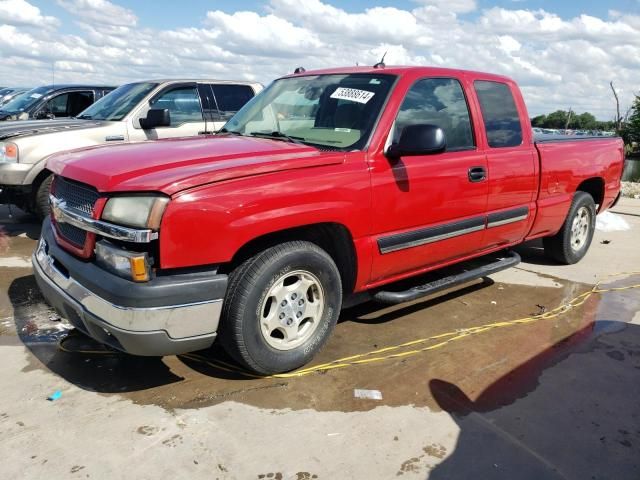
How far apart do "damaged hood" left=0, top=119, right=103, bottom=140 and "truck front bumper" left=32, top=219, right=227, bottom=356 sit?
13.5 ft

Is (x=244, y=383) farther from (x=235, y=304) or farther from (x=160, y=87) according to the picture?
(x=160, y=87)

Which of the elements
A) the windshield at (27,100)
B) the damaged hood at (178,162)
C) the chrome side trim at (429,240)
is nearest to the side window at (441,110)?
the chrome side trim at (429,240)

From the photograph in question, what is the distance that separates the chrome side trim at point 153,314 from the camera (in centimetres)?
271

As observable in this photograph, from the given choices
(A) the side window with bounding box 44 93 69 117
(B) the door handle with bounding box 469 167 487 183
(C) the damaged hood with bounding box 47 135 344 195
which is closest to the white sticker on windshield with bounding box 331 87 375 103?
(C) the damaged hood with bounding box 47 135 344 195

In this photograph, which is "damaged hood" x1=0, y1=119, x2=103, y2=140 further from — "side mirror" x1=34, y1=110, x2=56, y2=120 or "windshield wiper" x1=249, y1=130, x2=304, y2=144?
"windshield wiper" x1=249, y1=130, x2=304, y2=144

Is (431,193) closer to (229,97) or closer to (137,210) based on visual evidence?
(137,210)

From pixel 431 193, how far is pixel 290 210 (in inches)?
48.7

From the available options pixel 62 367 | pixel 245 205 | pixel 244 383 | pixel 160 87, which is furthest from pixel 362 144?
pixel 160 87

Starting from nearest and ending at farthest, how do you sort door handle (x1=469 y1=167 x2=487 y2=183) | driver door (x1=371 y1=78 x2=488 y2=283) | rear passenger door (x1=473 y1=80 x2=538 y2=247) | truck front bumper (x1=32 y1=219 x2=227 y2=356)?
truck front bumper (x1=32 y1=219 x2=227 y2=356) < driver door (x1=371 y1=78 x2=488 y2=283) < door handle (x1=469 y1=167 x2=487 y2=183) < rear passenger door (x1=473 y1=80 x2=538 y2=247)

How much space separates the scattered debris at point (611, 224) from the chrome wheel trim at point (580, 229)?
2.23 m

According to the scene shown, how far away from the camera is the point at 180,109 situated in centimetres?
743

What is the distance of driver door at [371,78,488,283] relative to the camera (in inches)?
143

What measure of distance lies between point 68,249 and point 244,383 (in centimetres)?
129

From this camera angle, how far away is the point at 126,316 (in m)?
2.71
